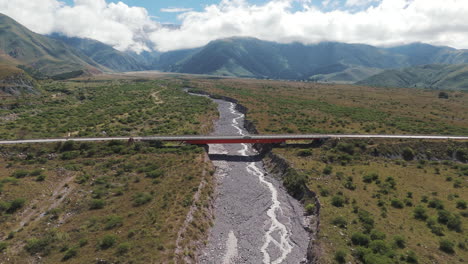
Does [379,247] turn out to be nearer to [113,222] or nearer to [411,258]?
[411,258]

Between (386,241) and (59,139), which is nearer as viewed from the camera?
(386,241)

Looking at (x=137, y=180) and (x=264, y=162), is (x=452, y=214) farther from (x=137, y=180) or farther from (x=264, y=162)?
(x=137, y=180)

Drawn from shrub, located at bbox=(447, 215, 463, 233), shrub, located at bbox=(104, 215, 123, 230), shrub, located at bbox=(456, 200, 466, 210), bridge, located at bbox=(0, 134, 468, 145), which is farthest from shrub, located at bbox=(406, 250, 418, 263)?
bridge, located at bbox=(0, 134, 468, 145)

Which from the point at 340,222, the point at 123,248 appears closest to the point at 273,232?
the point at 340,222

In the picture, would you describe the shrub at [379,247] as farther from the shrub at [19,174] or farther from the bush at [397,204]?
the shrub at [19,174]

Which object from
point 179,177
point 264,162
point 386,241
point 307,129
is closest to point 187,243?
point 179,177
